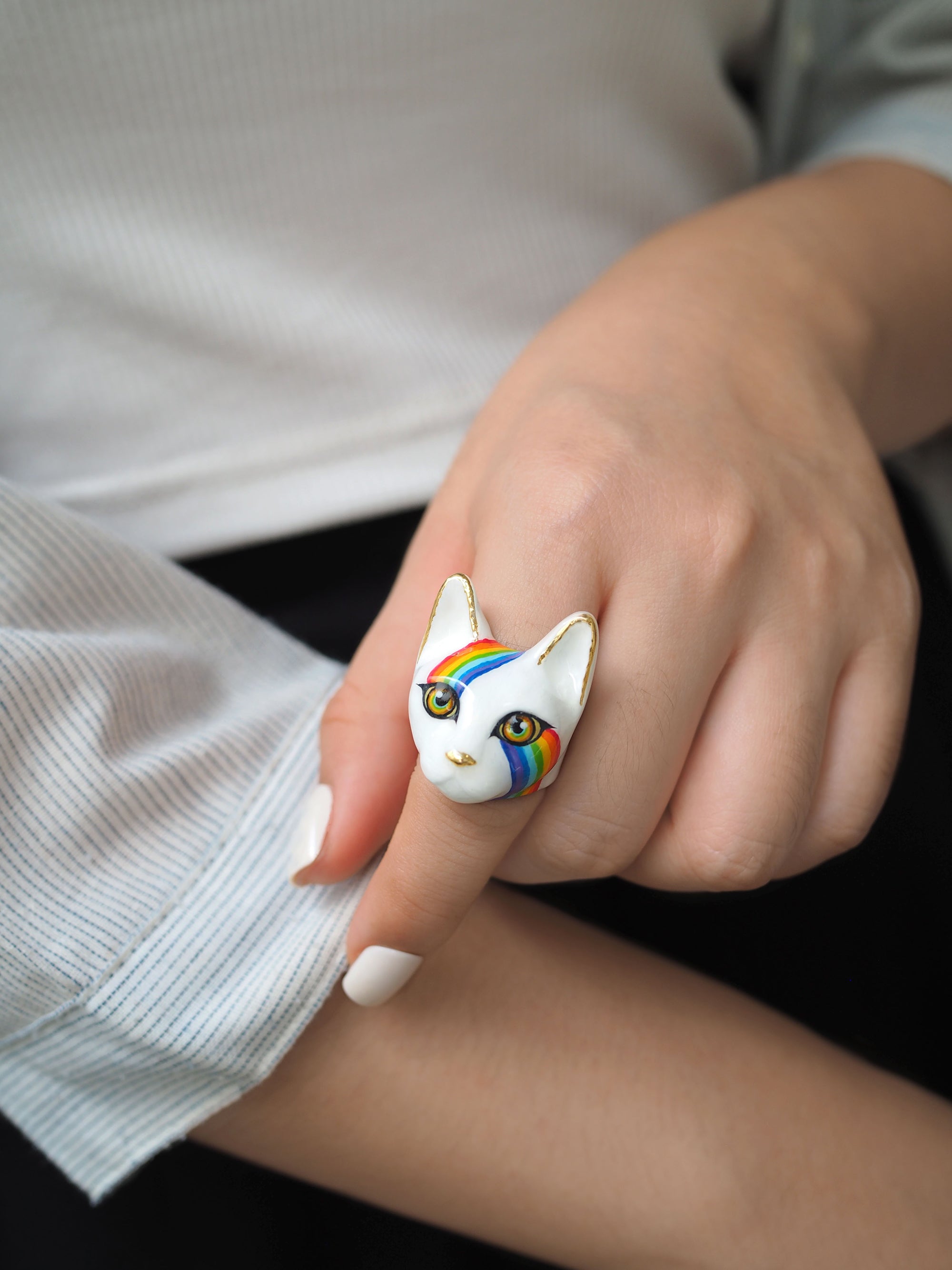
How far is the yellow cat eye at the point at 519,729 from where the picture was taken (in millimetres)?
561

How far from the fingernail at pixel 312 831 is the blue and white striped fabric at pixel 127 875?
3cm

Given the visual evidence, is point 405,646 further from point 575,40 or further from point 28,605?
point 575,40

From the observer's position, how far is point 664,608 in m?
0.65

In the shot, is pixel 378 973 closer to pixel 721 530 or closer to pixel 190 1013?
pixel 190 1013

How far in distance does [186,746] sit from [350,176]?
65 centimetres

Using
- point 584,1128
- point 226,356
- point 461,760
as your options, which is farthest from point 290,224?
point 584,1128

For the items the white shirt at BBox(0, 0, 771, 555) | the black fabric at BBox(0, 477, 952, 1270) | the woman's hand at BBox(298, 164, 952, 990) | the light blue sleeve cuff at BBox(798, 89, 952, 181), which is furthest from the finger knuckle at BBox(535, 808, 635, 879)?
the light blue sleeve cuff at BBox(798, 89, 952, 181)

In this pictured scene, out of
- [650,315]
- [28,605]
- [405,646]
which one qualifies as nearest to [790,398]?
[650,315]

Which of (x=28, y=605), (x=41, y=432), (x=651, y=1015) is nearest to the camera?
(x=28, y=605)

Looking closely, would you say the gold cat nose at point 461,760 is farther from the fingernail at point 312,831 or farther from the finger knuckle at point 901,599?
the finger knuckle at point 901,599

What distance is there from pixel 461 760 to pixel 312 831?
0.21 metres

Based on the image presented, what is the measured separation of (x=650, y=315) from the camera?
81 centimetres

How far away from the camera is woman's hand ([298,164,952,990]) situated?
633 millimetres

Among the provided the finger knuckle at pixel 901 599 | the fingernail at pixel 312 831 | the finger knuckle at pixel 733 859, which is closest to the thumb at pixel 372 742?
the fingernail at pixel 312 831
